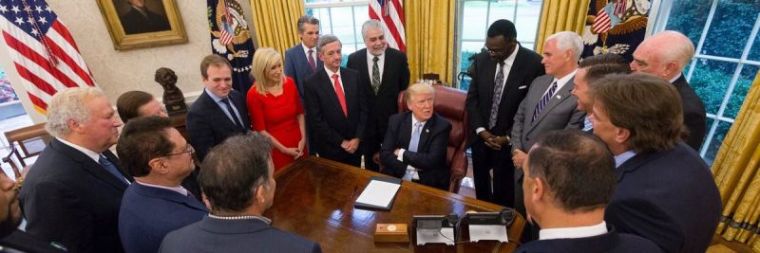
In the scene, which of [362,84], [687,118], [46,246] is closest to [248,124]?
[362,84]

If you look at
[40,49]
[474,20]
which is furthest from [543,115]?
[40,49]

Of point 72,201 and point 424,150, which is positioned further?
point 424,150

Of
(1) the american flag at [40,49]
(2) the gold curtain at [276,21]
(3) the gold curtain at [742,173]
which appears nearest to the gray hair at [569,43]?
(3) the gold curtain at [742,173]

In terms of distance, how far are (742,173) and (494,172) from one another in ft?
6.00

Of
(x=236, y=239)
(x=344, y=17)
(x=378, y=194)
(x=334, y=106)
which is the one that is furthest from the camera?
(x=344, y=17)

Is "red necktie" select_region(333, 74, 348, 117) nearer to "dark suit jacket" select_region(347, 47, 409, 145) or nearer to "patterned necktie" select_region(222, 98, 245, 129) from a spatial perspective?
"dark suit jacket" select_region(347, 47, 409, 145)

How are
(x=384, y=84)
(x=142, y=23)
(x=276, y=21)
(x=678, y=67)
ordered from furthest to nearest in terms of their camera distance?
(x=276, y=21) → (x=142, y=23) → (x=384, y=84) → (x=678, y=67)

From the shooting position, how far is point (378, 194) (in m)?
2.14

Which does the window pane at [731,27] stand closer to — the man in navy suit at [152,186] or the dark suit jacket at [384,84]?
the dark suit jacket at [384,84]

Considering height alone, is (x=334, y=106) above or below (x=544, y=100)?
below

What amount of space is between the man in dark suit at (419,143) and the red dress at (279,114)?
830mm

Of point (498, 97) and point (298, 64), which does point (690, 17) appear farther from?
point (298, 64)

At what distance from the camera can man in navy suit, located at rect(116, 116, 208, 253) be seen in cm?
135

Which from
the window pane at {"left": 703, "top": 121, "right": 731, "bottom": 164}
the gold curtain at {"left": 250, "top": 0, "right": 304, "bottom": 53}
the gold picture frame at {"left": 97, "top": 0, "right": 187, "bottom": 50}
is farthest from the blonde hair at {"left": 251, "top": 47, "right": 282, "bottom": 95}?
the window pane at {"left": 703, "top": 121, "right": 731, "bottom": 164}
